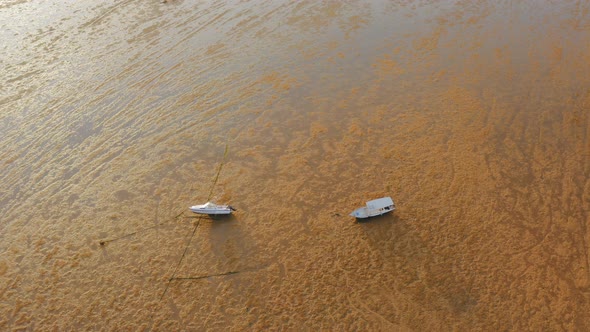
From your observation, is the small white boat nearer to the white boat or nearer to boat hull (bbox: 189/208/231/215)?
boat hull (bbox: 189/208/231/215)

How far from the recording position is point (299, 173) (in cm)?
1535

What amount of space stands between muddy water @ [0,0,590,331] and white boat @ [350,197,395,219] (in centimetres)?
41

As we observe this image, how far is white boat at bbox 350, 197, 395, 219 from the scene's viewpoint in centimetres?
1309

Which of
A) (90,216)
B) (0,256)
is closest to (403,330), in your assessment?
(90,216)

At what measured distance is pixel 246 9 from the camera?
87.8 ft

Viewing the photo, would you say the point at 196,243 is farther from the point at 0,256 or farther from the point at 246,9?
the point at 246,9

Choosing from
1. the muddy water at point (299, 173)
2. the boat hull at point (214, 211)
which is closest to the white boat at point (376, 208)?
the muddy water at point (299, 173)

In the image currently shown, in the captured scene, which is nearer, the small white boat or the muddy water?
the muddy water

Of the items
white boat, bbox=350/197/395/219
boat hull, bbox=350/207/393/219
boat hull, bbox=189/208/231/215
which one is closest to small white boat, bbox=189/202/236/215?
boat hull, bbox=189/208/231/215

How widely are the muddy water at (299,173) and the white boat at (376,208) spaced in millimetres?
412

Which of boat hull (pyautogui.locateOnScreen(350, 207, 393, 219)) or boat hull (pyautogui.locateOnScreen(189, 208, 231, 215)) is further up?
boat hull (pyautogui.locateOnScreen(189, 208, 231, 215))

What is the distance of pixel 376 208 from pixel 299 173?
3.47 metres

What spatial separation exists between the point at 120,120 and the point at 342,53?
11623 millimetres

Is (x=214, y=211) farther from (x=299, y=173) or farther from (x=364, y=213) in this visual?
(x=364, y=213)
